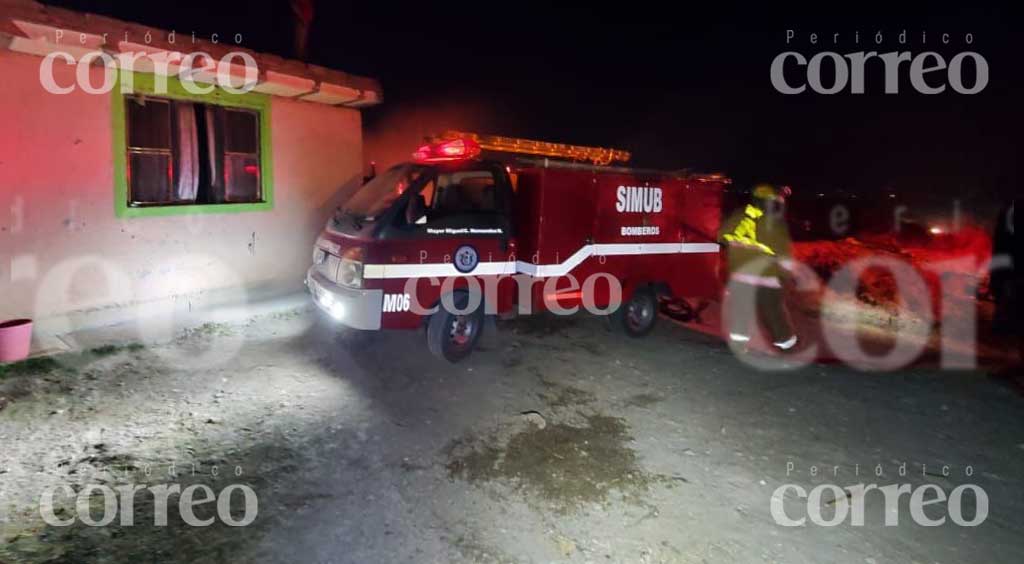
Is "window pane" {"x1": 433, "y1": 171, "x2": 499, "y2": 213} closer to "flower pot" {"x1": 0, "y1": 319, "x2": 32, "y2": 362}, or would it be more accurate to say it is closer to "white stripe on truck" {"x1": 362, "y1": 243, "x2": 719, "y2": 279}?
"white stripe on truck" {"x1": 362, "y1": 243, "x2": 719, "y2": 279}

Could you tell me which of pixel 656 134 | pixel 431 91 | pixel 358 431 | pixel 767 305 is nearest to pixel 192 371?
pixel 358 431

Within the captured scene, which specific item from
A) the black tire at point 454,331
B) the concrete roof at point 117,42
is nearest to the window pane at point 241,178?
the concrete roof at point 117,42

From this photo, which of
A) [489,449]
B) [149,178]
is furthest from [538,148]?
[149,178]

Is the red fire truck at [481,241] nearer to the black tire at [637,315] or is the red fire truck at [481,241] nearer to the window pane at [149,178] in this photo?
the black tire at [637,315]

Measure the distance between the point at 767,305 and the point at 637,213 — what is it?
1913mm

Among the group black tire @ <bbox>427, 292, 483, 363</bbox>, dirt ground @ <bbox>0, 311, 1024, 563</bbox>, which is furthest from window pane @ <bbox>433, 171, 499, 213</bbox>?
dirt ground @ <bbox>0, 311, 1024, 563</bbox>

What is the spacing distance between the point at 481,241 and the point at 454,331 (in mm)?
989

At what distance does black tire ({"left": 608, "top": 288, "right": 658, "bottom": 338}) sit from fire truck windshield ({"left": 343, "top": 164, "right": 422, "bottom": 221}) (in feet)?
10.2

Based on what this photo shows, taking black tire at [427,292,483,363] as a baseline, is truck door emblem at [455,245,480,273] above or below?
above

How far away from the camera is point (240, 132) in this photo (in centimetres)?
850

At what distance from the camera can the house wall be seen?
A: 21.0ft

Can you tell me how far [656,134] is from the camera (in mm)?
23438

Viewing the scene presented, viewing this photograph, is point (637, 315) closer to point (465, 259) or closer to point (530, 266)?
point (530, 266)

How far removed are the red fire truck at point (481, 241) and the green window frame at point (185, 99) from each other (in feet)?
8.09
